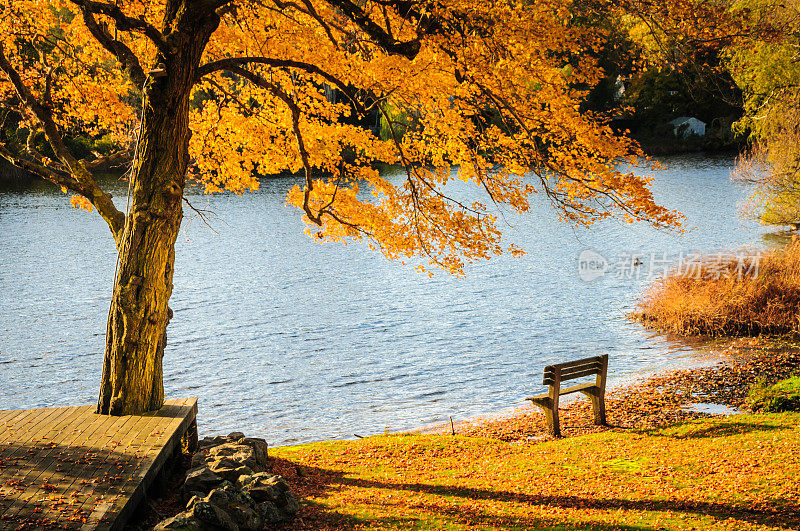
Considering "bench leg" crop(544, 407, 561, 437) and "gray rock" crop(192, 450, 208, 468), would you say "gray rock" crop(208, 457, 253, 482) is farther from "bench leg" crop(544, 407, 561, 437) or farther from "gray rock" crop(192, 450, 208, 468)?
"bench leg" crop(544, 407, 561, 437)

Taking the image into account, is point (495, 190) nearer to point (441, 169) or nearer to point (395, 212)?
point (441, 169)

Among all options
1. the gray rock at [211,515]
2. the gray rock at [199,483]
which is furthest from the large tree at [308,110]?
the gray rock at [211,515]

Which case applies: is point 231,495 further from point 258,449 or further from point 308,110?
point 308,110

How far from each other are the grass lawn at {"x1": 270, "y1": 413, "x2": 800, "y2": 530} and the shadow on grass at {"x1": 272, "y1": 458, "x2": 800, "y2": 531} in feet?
0.04

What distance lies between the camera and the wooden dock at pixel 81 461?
583cm

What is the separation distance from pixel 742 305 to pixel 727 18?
33.0 feet

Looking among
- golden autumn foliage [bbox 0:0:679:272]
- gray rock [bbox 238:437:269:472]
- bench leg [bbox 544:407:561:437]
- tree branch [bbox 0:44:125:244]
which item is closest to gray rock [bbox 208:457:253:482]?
gray rock [bbox 238:437:269:472]

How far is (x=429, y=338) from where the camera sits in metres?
19.0

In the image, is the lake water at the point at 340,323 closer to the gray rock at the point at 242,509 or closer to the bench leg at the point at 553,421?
the bench leg at the point at 553,421

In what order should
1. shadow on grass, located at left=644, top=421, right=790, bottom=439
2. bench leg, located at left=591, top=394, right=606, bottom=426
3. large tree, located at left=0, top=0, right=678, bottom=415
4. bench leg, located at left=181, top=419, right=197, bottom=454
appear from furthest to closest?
bench leg, located at left=591, top=394, right=606, bottom=426 < shadow on grass, located at left=644, top=421, right=790, bottom=439 < bench leg, located at left=181, top=419, right=197, bottom=454 < large tree, located at left=0, top=0, right=678, bottom=415

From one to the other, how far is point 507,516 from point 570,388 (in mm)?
4940

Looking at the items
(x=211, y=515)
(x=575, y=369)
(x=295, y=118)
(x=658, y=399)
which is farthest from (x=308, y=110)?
(x=658, y=399)

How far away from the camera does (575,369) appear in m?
11.0

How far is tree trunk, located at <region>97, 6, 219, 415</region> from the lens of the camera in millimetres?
8297
